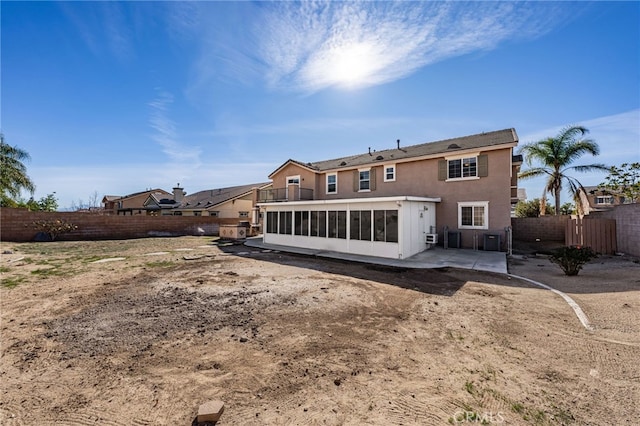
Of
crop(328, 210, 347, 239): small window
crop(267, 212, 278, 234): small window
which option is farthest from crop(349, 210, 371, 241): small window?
crop(267, 212, 278, 234): small window

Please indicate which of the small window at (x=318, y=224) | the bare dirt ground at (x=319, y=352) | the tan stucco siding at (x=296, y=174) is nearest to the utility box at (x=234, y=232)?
the tan stucco siding at (x=296, y=174)

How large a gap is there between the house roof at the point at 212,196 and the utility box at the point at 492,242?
77.6 ft

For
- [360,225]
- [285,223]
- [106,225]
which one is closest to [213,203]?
[106,225]

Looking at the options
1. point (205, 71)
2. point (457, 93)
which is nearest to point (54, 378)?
point (205, 71)

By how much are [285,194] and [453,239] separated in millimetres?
12325

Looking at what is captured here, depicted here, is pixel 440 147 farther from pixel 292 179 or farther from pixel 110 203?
pixel 110 203

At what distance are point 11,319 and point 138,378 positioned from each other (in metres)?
4.07

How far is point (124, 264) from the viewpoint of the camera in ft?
34.3

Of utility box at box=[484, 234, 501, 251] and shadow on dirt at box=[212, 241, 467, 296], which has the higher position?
utility box at box=[484, 234, 501, 251]

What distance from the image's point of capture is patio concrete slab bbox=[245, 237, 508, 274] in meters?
9.99

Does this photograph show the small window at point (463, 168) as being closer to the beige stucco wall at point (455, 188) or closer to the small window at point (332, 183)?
the beige stucco wall at point (455, 188)

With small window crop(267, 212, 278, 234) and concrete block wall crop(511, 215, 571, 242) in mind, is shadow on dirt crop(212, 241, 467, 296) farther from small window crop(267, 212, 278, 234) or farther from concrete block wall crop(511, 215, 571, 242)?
concrete block wall crop(511, 215, 571, 242)

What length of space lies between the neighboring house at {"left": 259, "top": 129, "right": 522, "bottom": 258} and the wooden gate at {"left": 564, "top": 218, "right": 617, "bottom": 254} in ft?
9.73

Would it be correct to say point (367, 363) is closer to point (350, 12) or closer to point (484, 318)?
point (484, 318)
